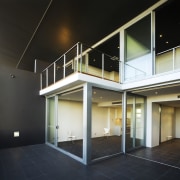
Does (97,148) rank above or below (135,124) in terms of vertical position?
below

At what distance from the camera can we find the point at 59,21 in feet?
16.8

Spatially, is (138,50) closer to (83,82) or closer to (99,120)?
(83,82)

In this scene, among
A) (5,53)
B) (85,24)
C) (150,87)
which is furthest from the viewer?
(5,53)

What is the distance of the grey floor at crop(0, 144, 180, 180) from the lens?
337 centimetres

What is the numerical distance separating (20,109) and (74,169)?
3881mm

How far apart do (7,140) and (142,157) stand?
17.6 ft

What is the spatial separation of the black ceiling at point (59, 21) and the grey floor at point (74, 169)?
469 cm

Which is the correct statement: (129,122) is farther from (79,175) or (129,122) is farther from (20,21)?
(20,21)

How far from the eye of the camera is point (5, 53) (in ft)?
27.5

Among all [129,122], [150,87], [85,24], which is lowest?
[129,122]

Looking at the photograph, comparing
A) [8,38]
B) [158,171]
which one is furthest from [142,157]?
[8,38]

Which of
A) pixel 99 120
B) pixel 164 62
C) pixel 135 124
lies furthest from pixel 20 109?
pixel 164 62

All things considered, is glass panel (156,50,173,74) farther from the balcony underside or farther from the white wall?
the white wall

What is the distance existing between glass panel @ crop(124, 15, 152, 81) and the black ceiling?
0.51 metres
